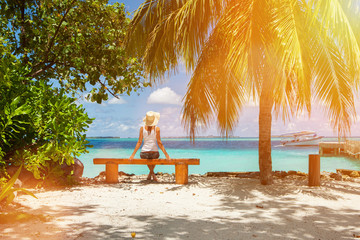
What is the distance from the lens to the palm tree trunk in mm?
7141

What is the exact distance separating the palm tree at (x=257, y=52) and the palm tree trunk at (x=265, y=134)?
0.02 meters

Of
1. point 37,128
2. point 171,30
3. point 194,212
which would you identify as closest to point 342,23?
point 171,30

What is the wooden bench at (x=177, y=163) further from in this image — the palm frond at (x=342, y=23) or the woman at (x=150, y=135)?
the palm frond at (x=342, y=23)

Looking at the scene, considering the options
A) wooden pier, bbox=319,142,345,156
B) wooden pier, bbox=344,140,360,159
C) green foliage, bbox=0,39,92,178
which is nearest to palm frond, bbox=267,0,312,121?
green foliage, bbox=0,39,92,178

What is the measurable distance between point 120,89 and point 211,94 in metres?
2.27

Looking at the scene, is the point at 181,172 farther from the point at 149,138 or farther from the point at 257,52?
the point at 257,52

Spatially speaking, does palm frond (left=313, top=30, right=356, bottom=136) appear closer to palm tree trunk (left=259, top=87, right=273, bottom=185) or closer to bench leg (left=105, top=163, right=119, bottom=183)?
palm tree trunk (left=259, top=87, right=273, bottom=185)

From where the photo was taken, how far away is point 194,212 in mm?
4871

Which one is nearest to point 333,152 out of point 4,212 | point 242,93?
point 242,93

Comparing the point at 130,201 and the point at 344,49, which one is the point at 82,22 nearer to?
the point at 130,201

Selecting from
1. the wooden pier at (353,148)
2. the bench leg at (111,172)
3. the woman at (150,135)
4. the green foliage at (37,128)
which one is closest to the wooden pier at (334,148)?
the wooden pier at (353,148)

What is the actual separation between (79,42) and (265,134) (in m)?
4.98

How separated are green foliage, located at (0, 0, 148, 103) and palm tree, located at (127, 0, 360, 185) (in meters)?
0.57

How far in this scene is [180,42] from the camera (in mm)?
7555
